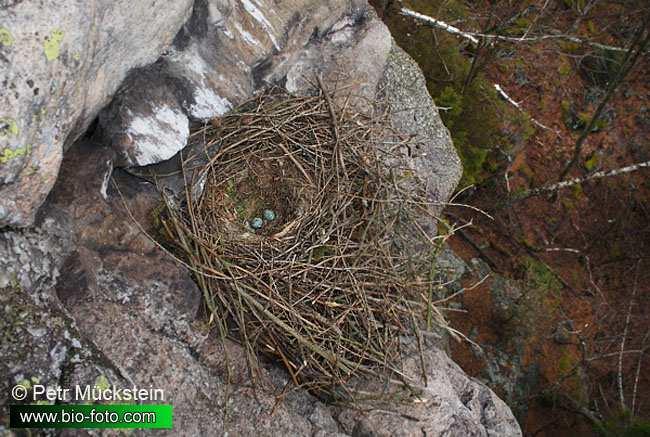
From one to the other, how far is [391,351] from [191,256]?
0.97 metres

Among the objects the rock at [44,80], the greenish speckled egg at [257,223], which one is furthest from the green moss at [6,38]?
the greenish speckled egg at [257,223]

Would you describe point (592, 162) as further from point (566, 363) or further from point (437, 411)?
point (437, 411)

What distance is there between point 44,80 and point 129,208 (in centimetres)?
75

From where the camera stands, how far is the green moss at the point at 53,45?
150cm

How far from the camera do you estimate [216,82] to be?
248cm

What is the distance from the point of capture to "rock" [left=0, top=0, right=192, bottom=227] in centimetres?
145

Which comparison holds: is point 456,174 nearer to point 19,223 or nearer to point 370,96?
point 370,96

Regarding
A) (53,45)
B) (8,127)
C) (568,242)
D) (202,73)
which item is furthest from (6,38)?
(568,242)

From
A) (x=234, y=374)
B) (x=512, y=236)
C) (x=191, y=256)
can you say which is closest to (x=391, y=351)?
(x=234, y=374)

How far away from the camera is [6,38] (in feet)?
4.64

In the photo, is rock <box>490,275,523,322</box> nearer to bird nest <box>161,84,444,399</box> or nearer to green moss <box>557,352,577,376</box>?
green moss <box>557,352,577,376</box>

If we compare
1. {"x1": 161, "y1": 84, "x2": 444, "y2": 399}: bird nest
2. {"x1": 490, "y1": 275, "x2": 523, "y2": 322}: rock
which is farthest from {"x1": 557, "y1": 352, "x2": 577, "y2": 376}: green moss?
{"x1": 161, "y1": 84, "x2": 444, "y2": 399}: bird nest

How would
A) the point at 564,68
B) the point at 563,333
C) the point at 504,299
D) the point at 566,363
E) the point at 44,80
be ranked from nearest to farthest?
the point at 44,80 < the point at 504,299 < the point at 566,363 < the point at 563,333 < the point at 564,68

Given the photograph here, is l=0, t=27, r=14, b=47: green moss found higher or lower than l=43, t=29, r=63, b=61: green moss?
higher
